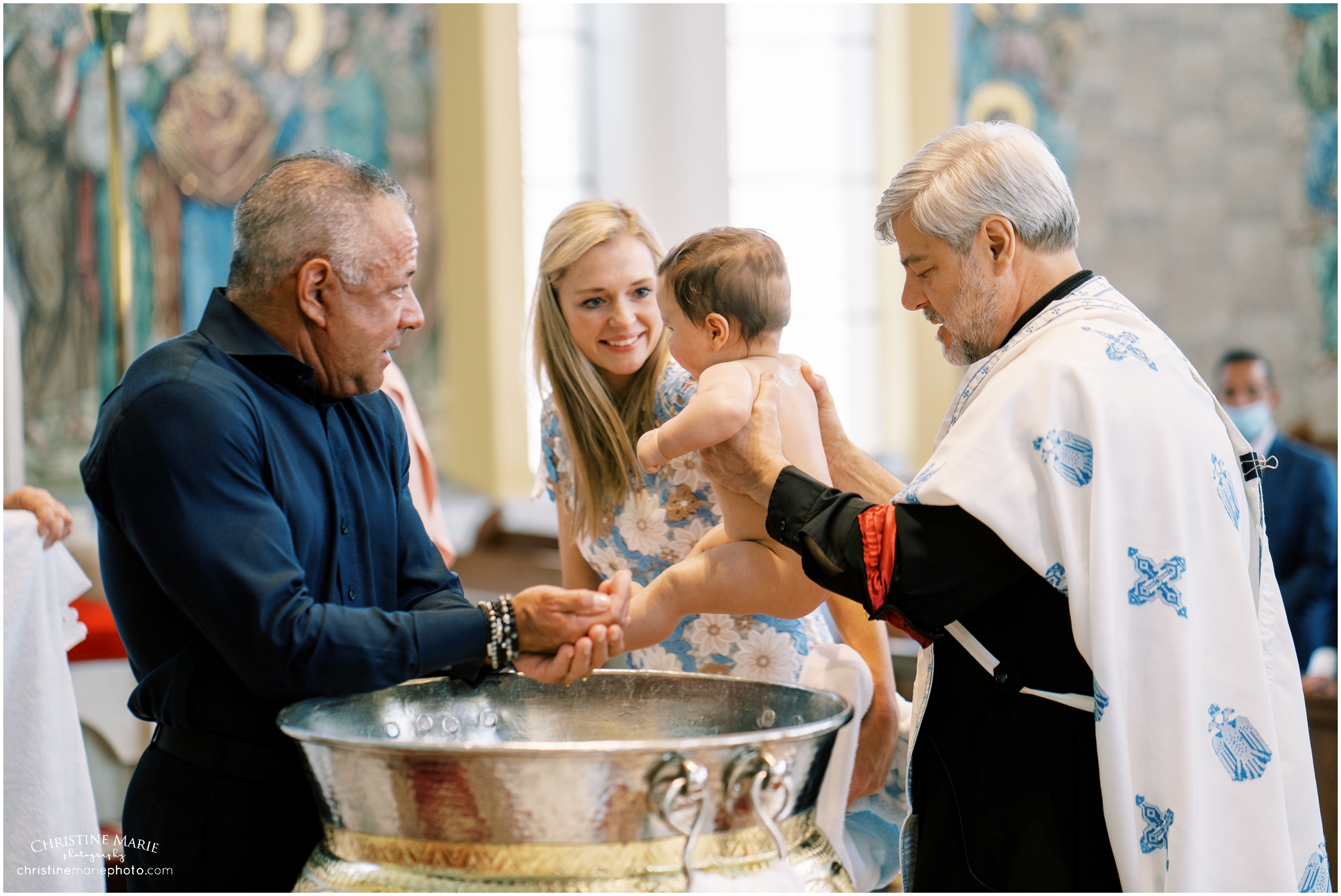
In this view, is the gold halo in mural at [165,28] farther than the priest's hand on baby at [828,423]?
Yes

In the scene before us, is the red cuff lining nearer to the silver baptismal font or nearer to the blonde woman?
the silver baptismal font

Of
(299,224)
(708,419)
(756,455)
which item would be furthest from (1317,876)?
(299,224)

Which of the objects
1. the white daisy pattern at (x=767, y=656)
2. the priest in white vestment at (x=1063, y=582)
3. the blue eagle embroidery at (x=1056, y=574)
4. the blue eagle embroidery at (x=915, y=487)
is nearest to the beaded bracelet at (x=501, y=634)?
the priest in white vestment at (x=1063, y=582)

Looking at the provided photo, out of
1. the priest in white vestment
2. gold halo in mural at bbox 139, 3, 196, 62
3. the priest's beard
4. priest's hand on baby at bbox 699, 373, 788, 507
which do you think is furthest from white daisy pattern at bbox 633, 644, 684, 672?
gold halo in mural at bbox 139, 3, 196, 62

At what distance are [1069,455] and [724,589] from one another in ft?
2.39

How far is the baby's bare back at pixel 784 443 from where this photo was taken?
8.11ft

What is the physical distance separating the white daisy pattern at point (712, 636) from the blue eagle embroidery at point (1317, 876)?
112 cm

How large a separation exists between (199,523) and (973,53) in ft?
26.2

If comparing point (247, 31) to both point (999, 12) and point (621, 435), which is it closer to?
point (999, 12)

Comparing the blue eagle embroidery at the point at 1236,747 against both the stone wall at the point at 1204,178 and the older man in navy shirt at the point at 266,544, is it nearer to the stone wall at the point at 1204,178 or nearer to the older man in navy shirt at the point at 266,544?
the older man in navy shirt at the point at 266,544

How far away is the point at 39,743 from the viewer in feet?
7.91

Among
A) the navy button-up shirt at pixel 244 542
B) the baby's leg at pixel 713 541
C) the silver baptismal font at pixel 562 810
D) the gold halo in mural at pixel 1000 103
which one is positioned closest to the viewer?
the silver baptismal font at pixel 562 810

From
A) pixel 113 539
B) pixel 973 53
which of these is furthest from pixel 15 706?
pixel 973 53

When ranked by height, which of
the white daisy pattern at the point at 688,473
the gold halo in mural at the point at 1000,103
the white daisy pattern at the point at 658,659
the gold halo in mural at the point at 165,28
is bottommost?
the white daisy pattern at the point at 658,659
